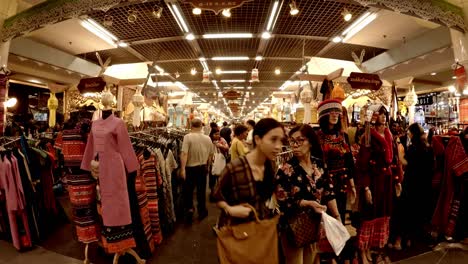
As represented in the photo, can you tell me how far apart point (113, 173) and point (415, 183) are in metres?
4.18

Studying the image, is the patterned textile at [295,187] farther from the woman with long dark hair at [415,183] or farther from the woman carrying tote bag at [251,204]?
the woman with long dark hair at [415,183]

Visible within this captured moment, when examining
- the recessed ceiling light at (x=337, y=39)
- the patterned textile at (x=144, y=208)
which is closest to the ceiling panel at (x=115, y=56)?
the patterned textile at (x=144, y=208)

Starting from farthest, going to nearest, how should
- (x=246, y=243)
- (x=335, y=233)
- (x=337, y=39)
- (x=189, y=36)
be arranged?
1. (x=337, y=39)
2. (x=189, y=36)
3. (x=335, y=233)
4. (x=246, y=243)

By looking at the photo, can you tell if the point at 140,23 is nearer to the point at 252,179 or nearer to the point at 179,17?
the point at 179,17

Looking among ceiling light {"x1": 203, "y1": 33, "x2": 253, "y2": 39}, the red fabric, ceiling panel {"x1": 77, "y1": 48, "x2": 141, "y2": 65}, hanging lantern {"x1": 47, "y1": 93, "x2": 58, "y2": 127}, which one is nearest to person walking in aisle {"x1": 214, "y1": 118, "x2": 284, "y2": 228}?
the red fabric

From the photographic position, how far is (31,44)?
20.2 ft

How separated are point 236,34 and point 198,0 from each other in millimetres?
2765

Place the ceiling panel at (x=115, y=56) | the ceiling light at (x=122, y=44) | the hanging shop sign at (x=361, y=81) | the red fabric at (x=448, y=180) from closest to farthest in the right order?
the red fabric at (x=448, y=180), the hanging shop sign at (x=361, y=81), the ceiling light at (x=122, y=44), the ceiling panel at (x=115, y=56)

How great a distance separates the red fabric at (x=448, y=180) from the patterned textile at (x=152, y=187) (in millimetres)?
4130

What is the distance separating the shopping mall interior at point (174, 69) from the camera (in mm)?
3633

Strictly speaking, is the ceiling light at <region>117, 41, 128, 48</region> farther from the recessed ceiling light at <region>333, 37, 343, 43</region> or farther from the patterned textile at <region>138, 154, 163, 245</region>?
the recessed ceiling light at <region>333, 37, 343, 43</region>

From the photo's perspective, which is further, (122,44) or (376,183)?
(122,44)

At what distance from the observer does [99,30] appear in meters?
5.57

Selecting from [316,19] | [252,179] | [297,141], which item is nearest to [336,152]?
[297,141]
